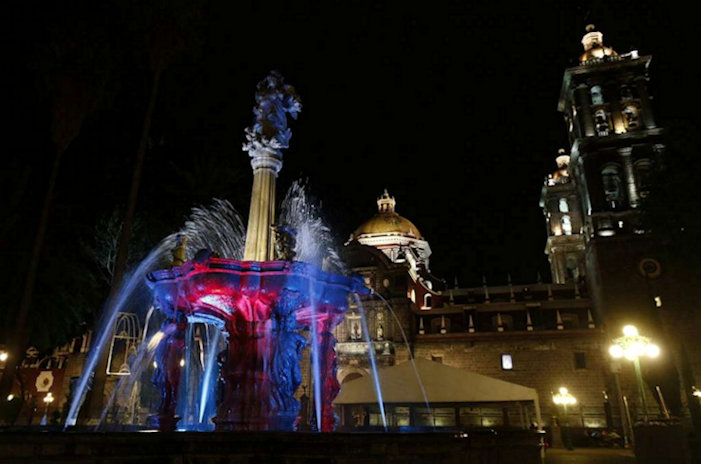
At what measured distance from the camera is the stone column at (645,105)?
29.8 m

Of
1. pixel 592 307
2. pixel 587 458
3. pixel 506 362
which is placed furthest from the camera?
pixel 592 307

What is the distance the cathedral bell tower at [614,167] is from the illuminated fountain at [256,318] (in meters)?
23.2

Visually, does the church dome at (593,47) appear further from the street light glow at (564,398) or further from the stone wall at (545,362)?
the street light glow at (564,398)

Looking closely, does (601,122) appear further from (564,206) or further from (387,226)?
(387,226)

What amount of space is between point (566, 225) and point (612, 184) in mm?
11068

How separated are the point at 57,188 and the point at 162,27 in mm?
6769

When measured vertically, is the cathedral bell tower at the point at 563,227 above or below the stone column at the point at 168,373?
above

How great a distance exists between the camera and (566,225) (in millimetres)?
40625

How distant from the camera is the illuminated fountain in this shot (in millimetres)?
7602

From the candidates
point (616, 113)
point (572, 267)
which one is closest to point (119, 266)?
point (616, 113)

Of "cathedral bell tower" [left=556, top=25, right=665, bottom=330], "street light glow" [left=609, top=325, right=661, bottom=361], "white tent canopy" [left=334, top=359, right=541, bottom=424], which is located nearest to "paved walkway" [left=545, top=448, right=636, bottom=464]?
"white tent canopy" [left=334, top=359, right=541, bottom=424]

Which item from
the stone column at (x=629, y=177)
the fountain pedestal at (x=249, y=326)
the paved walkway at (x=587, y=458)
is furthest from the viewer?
the stone column at (x=629, y=177)

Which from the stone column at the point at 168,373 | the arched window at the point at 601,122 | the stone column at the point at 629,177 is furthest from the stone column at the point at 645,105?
the stone column at the point at 168,373

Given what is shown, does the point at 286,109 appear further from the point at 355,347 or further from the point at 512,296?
the point at 512,296
